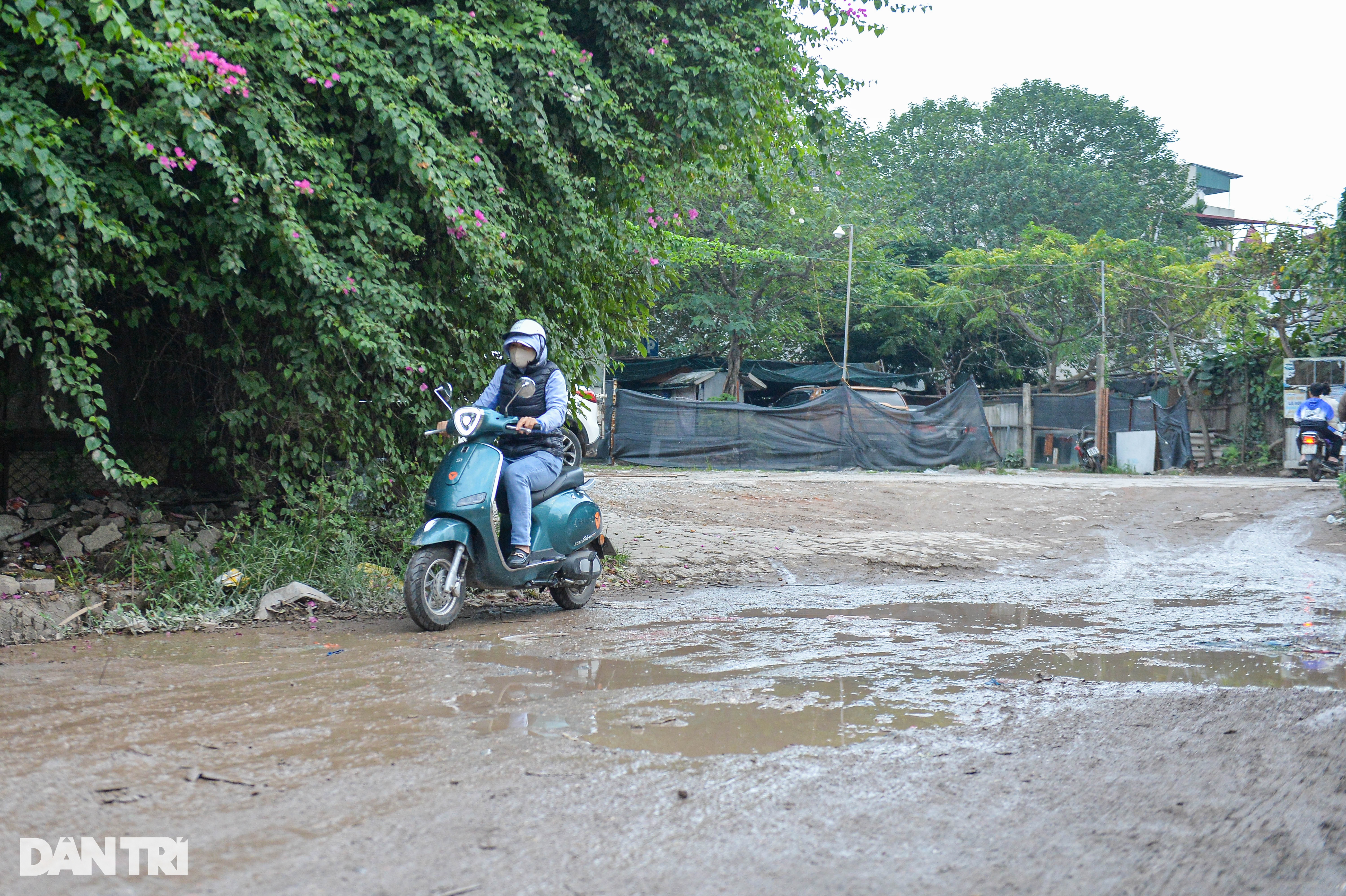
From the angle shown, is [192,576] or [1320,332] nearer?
[192,576]

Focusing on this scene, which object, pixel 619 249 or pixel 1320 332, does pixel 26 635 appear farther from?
pixel 1320 332

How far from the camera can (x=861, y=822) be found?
2.60 metres

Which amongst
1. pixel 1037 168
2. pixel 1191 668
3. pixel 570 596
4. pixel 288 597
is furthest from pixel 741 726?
pixel 1037 168

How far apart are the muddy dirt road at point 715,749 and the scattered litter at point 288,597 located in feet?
0.83

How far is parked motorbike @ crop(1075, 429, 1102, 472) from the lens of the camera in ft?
70.5

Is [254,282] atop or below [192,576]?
atop

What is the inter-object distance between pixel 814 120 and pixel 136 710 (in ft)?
24.2

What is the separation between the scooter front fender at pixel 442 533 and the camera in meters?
5.50

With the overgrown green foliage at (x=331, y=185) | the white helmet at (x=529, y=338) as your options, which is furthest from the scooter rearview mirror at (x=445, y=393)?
the white helmet at (x=529, y=338)

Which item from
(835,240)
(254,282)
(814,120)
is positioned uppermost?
(835,240)

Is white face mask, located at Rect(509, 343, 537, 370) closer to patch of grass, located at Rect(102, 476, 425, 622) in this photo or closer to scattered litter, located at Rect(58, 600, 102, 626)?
patch of grass, located at Rect(102, 476, 425, 622)

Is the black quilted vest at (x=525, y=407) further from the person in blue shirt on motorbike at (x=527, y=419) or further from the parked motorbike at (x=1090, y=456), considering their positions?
the parked motorbike at (x=1090, y=456)

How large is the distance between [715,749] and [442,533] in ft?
9.11

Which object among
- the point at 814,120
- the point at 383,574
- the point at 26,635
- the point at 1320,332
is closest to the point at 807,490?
the point at 814,120
